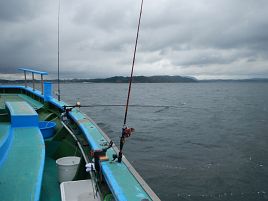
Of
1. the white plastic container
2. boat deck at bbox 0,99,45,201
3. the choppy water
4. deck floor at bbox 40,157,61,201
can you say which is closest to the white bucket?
deck floor at bbox 40,157,61,201

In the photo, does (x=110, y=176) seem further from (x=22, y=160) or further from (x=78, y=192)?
(x=22, y=160)

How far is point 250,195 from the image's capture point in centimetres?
822

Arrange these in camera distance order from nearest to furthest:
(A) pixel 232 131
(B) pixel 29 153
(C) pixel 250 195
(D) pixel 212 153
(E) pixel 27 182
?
(E) pixel 27 182, (B) pixel 29 153, (C) pixel 250 195, (D) pixel 212 153, (A) pixel 232 131

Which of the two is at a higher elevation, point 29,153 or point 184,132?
point 29,153

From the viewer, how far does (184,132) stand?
18234 mm

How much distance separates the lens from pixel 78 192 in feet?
11.7

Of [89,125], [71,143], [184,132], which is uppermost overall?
[89,125]

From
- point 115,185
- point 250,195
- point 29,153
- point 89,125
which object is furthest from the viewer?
point 250,195

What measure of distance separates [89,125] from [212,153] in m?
9.05

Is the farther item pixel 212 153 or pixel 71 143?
pixel 212 153

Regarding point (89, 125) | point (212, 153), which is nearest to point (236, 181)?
point (212, 153)

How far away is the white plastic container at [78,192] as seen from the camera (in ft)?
11.1

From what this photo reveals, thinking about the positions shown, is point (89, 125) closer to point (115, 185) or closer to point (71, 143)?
point (71, 143)

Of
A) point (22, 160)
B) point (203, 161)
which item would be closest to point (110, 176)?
point (22, 160)
